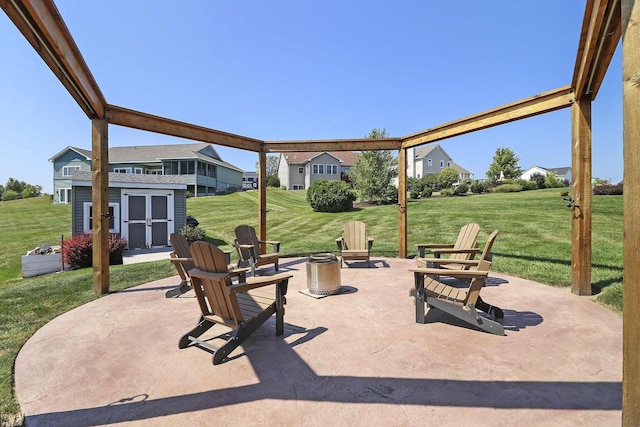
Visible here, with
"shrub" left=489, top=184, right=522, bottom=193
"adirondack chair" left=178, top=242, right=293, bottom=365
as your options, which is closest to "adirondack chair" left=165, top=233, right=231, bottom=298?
"adirondack chair" left=178, top=242, right=293, bottom=365

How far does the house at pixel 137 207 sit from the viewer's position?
1105cm

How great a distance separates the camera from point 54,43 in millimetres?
2881

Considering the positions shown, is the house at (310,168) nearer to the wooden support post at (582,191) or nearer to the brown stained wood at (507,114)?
the brown stained wood at (507,114)

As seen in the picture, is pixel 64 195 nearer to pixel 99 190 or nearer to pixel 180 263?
pixel 99 190

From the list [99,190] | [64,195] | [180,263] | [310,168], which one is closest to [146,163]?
[64,195]

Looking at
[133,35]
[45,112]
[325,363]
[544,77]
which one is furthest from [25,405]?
[544,77]

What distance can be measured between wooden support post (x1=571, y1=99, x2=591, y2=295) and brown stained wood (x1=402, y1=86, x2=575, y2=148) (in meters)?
0.23

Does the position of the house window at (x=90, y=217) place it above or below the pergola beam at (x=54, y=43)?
below

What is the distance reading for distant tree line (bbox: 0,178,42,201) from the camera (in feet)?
108

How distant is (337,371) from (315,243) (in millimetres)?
8454

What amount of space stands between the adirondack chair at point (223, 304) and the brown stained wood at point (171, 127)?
11.3 ft

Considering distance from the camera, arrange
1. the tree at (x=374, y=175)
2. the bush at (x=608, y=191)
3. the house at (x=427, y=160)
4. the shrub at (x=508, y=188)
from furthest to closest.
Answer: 1. the house at (x=427, y=160)
2. the shrub at (x=508, y=188)
3. the tree at (x=374, y=175)
4. the bush at (x=608, y=191)

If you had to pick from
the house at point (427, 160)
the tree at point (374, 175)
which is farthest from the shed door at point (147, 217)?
the house at point (427, 160)

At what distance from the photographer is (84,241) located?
28.5 feet
